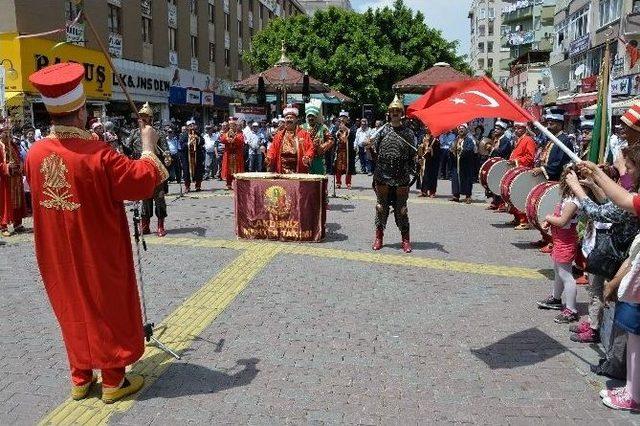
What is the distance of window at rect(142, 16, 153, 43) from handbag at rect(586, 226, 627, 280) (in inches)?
1191

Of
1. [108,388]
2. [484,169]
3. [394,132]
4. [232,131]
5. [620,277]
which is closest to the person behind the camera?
[620,277]

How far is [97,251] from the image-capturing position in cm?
362

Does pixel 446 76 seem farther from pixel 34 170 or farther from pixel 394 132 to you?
pixel 34 170

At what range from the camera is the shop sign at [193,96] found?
3500 centimetres

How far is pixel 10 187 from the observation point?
9547 mm

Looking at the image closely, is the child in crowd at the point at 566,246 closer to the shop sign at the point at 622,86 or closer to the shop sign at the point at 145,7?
the shop sign at the point at 622,86

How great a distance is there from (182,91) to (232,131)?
1938cm

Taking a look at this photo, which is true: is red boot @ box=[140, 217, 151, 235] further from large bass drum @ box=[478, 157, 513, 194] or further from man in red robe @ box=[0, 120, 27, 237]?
large bass drum @ box=[478, 157, 513, 194]

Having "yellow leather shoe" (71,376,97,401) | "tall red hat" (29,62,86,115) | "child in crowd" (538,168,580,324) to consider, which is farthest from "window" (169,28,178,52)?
"yellow leather shoe" (71,376,97,401)

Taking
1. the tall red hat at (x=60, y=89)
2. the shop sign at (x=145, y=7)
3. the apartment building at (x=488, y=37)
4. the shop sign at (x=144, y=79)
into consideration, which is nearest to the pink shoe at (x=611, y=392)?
the tall red hat at (x=60, y=89)

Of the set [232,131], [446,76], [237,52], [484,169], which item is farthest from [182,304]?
[237,52]

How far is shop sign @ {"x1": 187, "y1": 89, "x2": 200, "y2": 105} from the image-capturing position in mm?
35000

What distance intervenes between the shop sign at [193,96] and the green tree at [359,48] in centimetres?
398

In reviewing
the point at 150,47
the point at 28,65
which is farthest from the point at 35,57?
the point at 150,47
